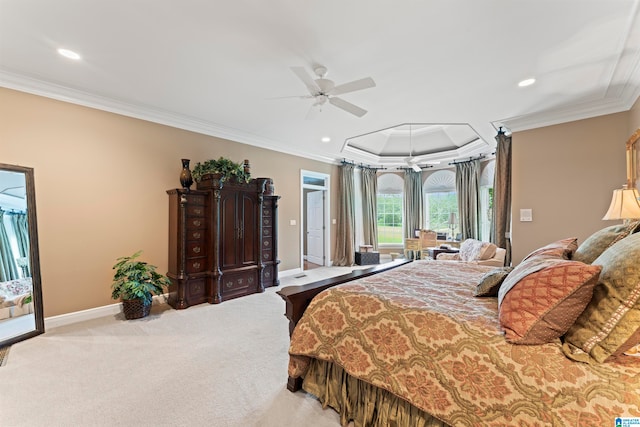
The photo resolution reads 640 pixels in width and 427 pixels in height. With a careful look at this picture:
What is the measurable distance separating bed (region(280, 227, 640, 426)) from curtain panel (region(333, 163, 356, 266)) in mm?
4799

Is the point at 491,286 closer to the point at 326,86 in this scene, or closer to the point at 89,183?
the point at 326,86

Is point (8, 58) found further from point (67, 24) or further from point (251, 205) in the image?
point (251, 205)

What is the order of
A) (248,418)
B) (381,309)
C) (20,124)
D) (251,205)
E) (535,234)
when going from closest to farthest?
1. (381,309)
2. (248,418)
3. (20,124)
4. (535,234)
5. (251,205)

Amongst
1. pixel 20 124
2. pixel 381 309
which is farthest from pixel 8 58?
pixel 381 309

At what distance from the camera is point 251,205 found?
4.42 metres

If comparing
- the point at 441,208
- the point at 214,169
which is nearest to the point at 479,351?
the point at 214,169

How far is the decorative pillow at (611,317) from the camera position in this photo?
3.26 feet

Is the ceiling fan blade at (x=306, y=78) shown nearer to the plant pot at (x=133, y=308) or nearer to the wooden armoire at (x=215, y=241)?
the wooden armoire at (x=215, y=241)

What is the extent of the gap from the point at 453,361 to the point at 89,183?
4.21 meters

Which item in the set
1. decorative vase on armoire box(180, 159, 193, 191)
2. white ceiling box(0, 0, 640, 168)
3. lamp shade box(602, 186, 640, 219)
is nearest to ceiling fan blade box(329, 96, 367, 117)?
white ceiling box(0, 0, 640, 168)

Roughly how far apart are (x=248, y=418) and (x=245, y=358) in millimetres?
720

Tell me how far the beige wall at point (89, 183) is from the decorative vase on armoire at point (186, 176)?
278mm

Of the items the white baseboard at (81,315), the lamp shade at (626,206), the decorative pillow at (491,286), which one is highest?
the lamp shade at (626,206)

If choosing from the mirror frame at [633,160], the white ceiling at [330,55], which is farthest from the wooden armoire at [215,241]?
the mirror frame at [633,160]
